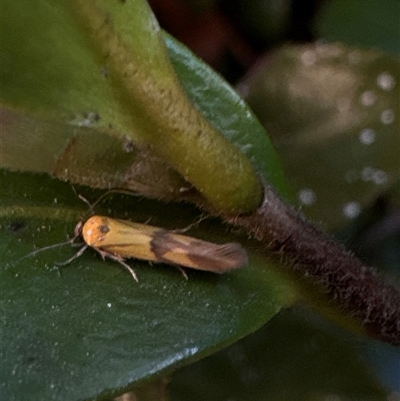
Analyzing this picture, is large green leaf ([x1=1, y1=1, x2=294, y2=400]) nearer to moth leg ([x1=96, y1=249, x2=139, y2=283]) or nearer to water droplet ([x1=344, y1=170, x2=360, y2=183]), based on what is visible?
moth leg ([x1=96, y1=249, x2=139, y2=283])

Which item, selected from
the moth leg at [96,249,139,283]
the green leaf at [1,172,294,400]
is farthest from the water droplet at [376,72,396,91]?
the moth leg at [96,249,139,283]

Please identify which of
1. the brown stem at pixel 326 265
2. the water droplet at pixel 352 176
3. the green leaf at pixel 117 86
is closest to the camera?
the green leaf at pixel 117 86

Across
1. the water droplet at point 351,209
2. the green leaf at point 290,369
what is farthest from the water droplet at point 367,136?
the green leaf at point 290,369

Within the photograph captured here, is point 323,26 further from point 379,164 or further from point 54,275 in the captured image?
point 54,275

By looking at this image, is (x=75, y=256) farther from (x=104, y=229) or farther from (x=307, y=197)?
(x=307, y=197)

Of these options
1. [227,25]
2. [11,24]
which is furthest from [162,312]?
[227,25]

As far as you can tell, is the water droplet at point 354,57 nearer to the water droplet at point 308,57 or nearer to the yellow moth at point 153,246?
the water droplet at point 308,57
